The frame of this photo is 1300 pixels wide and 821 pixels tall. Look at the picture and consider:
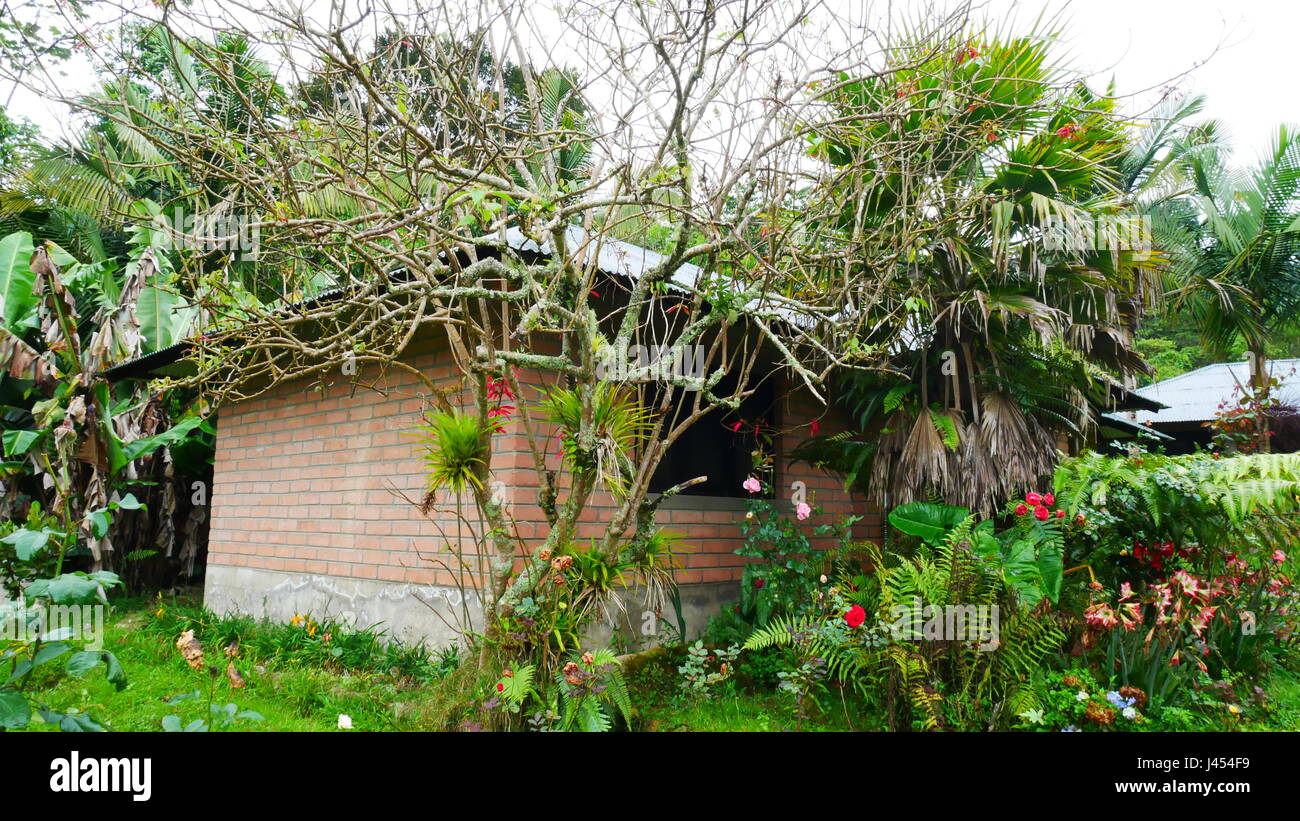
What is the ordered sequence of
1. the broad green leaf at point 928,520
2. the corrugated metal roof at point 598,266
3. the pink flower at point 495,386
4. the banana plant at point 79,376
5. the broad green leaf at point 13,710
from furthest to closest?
the banana plant at point 79,376, the corrugated metal roof at point 598,266, the broad green leaf at point 928,520, the pink flower at point 495,386, the broad green leaf at point 13,710

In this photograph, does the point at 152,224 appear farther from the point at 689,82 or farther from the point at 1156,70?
the point at 1156,70

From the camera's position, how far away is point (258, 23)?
451cm

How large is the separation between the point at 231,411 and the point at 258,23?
5451 mm

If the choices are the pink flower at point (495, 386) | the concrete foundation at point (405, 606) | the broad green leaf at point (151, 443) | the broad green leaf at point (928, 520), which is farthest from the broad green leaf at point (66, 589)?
the broad green leaf at point (151, 443)

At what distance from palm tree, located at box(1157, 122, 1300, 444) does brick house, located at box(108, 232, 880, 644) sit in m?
7.34

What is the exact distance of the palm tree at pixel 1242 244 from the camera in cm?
1107

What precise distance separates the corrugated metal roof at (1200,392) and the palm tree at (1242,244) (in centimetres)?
346

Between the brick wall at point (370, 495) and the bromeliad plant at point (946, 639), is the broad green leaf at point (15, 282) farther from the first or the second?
the bromeliad plant at point (946, 639)

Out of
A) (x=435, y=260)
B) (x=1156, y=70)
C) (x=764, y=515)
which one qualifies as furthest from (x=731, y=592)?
(x=1156, y=70)

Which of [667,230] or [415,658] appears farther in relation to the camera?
[667,230]

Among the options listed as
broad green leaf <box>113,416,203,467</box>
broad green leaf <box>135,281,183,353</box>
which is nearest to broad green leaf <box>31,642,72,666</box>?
broad green leaf <box>113,416,203,467</box>

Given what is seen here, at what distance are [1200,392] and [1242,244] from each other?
7.69 metres

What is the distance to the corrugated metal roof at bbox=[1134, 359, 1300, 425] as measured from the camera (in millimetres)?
15952
